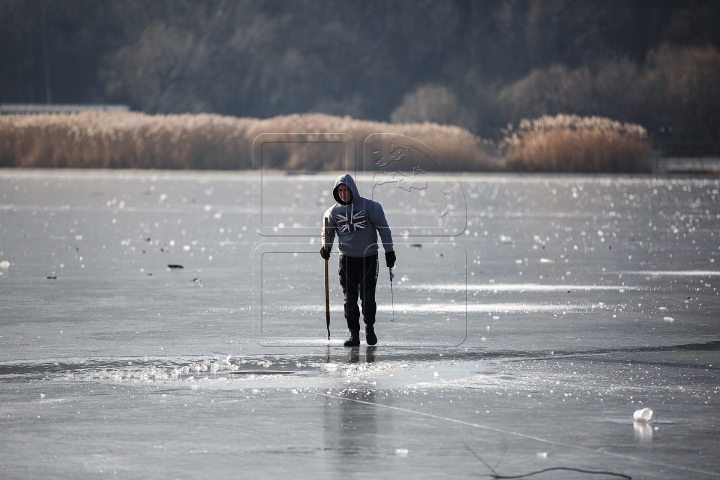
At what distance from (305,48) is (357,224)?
8093cm

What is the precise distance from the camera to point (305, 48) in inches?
3538

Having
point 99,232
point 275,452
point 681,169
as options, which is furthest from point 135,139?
point 275,452

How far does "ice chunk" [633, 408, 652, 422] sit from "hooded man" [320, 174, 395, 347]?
3.20 meters

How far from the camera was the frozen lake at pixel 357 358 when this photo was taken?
6359mm

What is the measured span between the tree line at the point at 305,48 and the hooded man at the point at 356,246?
7236 cm

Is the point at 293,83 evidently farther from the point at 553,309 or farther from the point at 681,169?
the point at 553,309

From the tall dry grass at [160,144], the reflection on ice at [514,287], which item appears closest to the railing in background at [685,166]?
the tall dry grass at [160,144]

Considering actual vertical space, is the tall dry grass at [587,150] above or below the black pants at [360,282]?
above

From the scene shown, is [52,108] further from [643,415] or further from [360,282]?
[643,415]

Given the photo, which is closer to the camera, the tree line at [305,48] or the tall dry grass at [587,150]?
the tall dry grass at [587,150]

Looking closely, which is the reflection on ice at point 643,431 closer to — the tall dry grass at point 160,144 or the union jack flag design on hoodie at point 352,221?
the union jack flag design on hoodie at point 352,221

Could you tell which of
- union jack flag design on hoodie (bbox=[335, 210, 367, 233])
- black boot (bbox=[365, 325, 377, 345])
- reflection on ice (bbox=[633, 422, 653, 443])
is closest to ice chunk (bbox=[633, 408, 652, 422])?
reflection on ice (bbox=[633, 422, 653, 443])

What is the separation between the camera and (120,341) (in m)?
10.0

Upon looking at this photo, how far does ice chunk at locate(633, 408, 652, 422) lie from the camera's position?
714 centimetres
